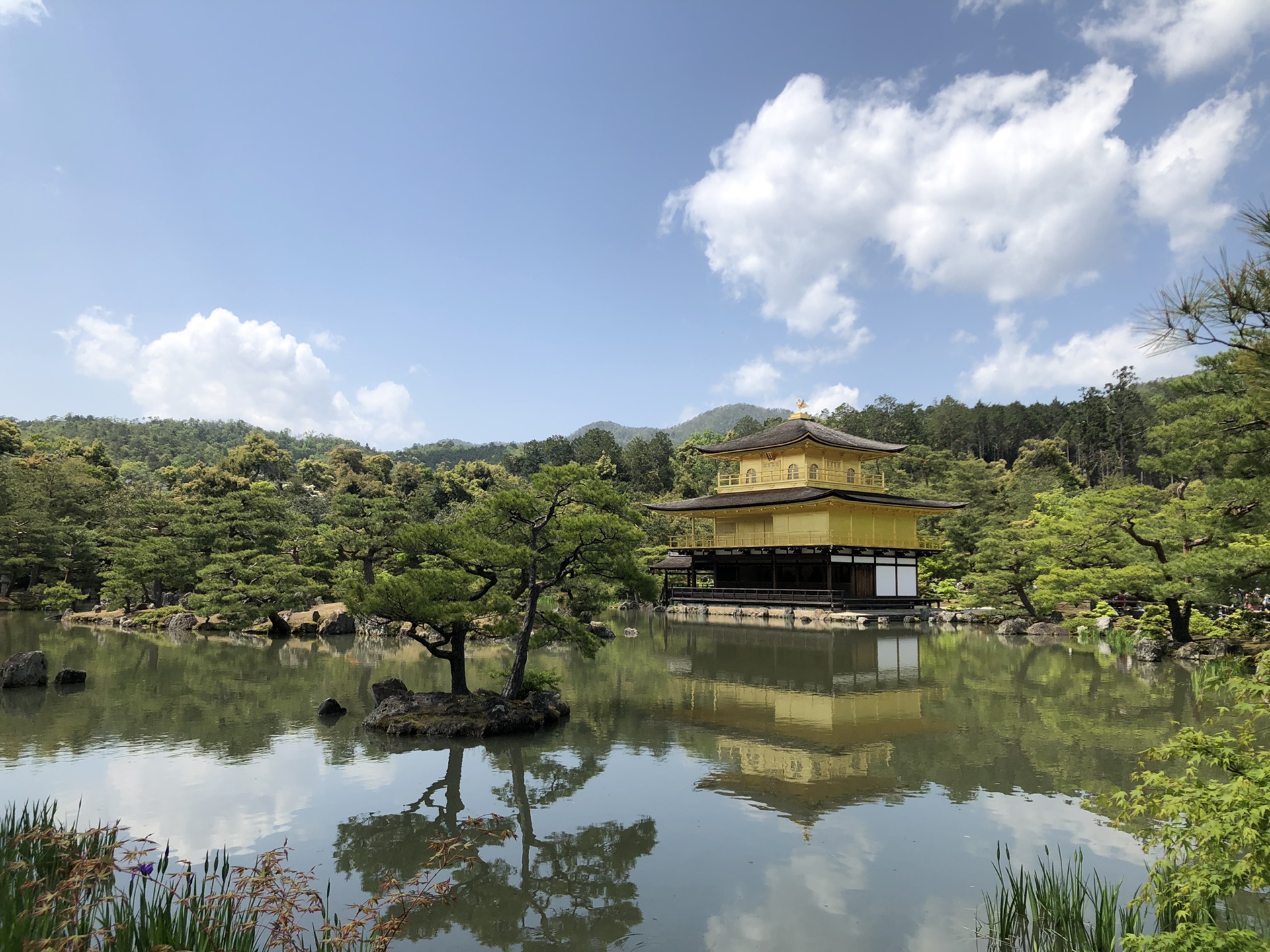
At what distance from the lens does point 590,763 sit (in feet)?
29.8

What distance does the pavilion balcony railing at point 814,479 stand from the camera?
3184cm

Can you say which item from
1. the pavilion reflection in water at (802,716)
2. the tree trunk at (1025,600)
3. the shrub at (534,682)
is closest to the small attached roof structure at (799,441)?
the tree trunk at (1025,600)

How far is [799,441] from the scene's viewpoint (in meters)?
31.3

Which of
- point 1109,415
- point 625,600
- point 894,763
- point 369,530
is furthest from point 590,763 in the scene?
point 1109,415

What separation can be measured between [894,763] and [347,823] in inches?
240

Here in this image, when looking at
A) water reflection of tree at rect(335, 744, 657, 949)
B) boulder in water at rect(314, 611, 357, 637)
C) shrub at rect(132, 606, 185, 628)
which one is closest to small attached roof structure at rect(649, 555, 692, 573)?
boulder in water at rect(314, 611, 357, 637)

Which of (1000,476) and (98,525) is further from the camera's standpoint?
(1000,476)

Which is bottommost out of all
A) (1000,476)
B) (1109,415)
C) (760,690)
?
(760,690)

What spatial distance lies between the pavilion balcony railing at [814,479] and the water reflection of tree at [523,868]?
986 inches

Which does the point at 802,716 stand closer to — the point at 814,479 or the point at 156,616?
the point at 814,479

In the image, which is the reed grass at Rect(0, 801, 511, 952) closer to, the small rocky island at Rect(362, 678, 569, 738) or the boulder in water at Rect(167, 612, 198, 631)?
the small rocky island at Rect(362, 678, 569, 738)

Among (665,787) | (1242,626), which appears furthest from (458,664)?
(1242,626)

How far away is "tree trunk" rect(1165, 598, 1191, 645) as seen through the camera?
56.1 feet

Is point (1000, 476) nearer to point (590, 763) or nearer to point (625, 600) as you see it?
point (625, 600)
